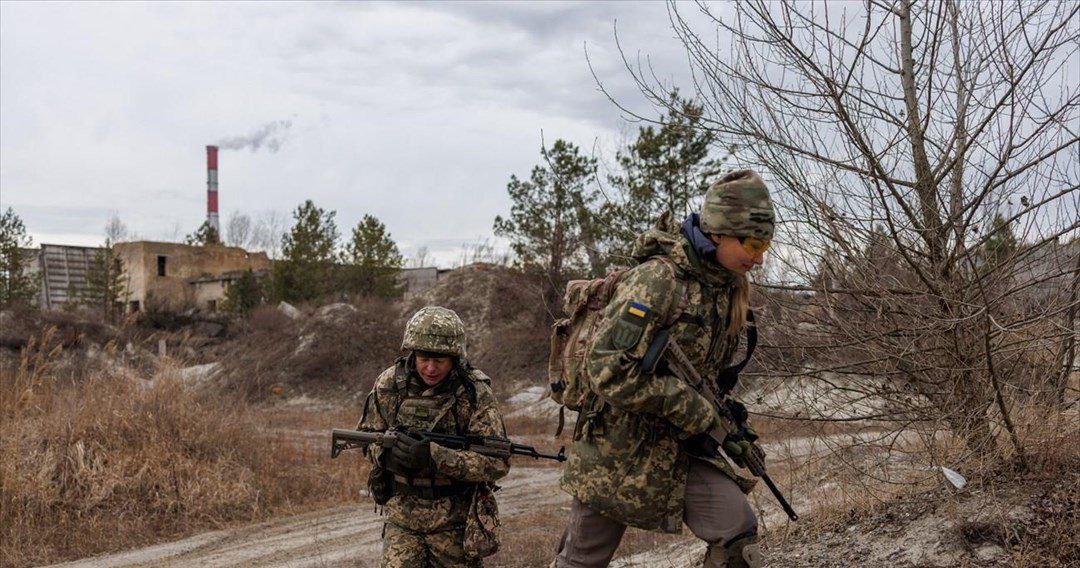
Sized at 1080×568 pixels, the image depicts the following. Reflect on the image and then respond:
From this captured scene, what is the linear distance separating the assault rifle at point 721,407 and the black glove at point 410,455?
1.27m

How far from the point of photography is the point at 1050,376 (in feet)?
17.0

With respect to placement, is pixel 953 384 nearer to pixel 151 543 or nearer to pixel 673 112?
pixel 673 112

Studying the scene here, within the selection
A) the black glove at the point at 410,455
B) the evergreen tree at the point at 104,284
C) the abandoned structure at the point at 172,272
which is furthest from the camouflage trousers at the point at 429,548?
the abandoned structure at the point at 172,272

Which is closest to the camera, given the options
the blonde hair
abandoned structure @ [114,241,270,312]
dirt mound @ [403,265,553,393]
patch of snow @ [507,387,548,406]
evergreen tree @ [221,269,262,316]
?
the blonde hair

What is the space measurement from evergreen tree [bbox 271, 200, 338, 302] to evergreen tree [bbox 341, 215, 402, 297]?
1.10 m

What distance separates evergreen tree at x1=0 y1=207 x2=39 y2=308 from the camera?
1565 inches

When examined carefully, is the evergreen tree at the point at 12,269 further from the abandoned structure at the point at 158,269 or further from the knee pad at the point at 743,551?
the knee pad at the point at 743,551

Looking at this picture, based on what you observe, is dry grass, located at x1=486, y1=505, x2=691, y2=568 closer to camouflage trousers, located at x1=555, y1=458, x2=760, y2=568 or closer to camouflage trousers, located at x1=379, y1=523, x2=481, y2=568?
camouflage trousers, located at x1=379, y1=523, x2=481, y2=568

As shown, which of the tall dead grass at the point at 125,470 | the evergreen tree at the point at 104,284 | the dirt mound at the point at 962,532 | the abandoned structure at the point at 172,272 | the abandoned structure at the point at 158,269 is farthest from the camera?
the abandoned structure at the point at 172,272

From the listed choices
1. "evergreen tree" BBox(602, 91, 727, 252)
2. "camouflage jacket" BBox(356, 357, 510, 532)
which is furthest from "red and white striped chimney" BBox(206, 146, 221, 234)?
"camouflage jacket" BBox(356, 357, 510, 532)

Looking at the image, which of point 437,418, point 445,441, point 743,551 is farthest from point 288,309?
point 743,551

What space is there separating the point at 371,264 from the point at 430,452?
33.9m

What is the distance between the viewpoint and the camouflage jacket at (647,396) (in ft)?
10.5

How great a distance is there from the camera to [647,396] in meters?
3.17
